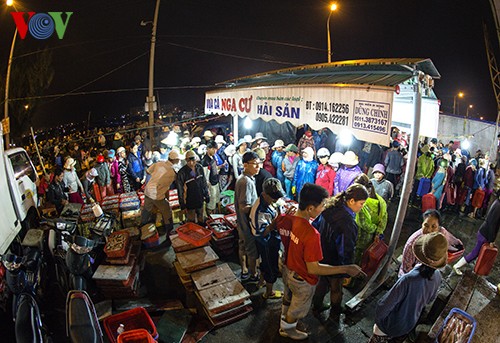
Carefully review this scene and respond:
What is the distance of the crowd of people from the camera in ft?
11.4

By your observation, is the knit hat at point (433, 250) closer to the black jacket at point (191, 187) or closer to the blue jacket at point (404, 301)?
the blue jacket at point (404, 301)

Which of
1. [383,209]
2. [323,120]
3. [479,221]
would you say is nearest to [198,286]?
[383,209]

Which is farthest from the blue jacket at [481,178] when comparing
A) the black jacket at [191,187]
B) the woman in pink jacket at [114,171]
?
the woman in pink jacket at [114,171]

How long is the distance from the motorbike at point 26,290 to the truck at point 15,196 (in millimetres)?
747

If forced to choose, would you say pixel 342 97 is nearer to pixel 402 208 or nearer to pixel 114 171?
pixel 402 208

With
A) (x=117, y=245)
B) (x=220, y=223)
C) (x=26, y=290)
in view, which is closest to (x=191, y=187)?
(x=220, y=223)

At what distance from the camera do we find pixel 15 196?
6.34 m

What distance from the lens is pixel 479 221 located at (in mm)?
8398

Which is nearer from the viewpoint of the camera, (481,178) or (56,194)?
(56,194)

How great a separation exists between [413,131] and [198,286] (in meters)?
3.96

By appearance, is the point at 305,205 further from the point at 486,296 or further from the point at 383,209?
the point at 486,296

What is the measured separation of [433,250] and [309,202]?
52.7 inches

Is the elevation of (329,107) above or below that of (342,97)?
below

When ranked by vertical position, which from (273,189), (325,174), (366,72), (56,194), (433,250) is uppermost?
(366,72)
